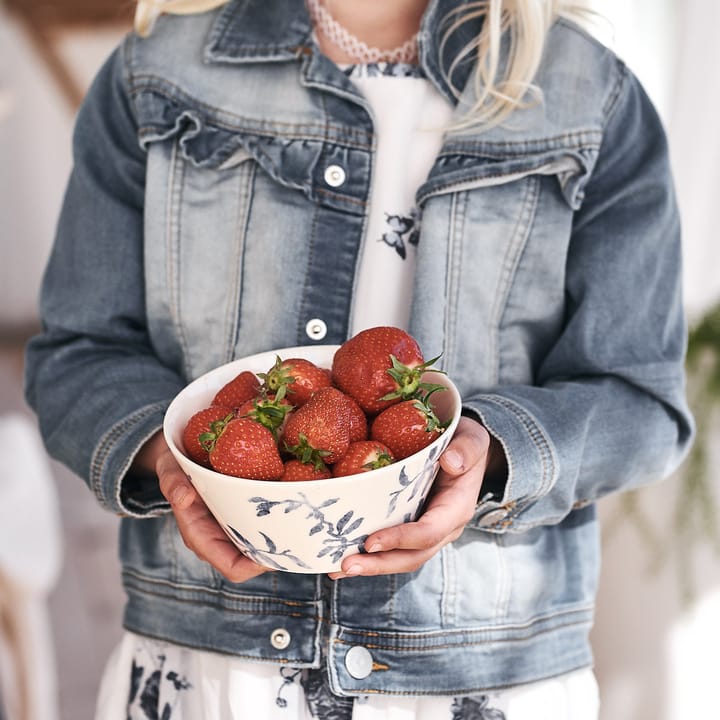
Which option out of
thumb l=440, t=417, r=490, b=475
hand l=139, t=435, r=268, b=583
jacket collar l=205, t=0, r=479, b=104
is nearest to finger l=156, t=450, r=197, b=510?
hand l=139, t=435, r=268, b=583

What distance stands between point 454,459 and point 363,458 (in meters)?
0.08

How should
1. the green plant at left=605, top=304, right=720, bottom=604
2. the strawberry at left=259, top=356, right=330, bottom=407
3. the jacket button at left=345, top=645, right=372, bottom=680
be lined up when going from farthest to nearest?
the green plant at left=605, top=304, right=720, bottom=604, the jacket button at left=345, top=645, right=372, bottom=680, the strawberry at left=259, top=356, right=330, bottom=407

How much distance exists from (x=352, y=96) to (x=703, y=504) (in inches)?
36.8

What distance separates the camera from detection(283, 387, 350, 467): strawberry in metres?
0.72

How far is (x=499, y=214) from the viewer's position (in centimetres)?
93

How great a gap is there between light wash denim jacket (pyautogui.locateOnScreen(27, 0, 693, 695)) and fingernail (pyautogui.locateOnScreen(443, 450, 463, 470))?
128mm

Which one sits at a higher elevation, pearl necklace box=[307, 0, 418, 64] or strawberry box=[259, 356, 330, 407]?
pearl necklace box=[307, 0, 418, 64]

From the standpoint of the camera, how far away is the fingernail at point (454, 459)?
29.3 inches

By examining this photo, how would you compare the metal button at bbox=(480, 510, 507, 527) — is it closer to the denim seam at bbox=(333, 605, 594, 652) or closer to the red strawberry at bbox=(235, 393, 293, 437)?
the denim seam at bbox=(333, 605, 594, 652)

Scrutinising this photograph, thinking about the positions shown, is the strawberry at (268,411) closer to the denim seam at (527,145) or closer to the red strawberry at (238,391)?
the red strawberry at (238,391)

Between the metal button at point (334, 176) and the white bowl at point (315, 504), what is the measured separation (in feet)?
0.82

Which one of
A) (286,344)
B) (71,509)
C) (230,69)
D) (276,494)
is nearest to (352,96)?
(230,69)

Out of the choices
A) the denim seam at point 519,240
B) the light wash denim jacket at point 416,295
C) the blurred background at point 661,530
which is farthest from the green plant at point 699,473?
the denim seam at point 519,240

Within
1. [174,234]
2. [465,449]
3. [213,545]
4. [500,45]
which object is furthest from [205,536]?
[500,45]
